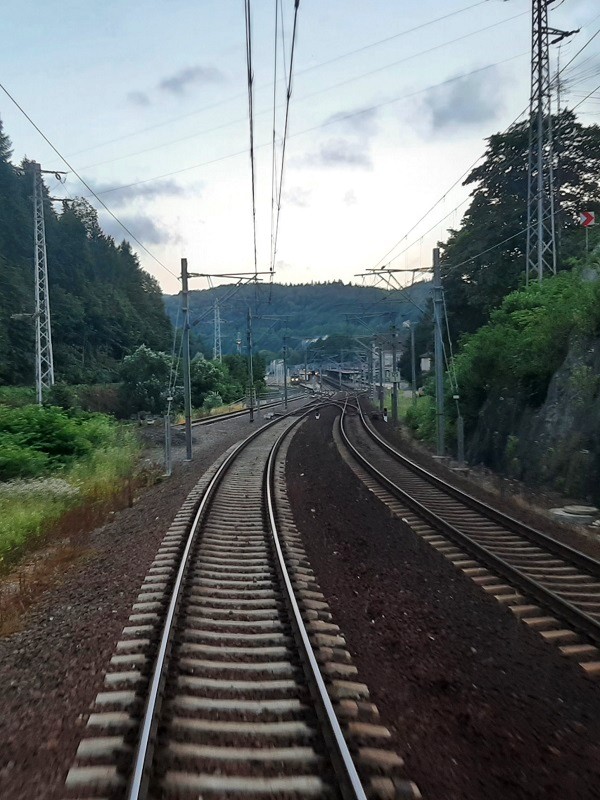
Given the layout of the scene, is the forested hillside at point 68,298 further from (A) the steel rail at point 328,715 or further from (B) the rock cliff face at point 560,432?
(A) the steel rail at point 328,715

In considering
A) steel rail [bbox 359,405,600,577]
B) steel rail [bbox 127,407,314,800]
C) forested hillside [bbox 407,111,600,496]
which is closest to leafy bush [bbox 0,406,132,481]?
steel rail [bbox 127,407,314,800]

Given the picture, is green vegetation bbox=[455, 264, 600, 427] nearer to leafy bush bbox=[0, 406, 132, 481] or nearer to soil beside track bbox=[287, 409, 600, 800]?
soil beside track bbox=[287, 409, 600, 800]

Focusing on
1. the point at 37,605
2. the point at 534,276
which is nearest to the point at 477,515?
the point at 37,605

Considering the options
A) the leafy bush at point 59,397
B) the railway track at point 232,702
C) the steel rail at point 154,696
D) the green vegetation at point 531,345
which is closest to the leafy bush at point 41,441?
the leafy bush at point 59,397

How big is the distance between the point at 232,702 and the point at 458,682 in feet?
6.57

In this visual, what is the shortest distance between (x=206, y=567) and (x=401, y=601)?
8.93ft

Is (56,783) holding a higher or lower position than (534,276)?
lower

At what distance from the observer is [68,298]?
59.5m

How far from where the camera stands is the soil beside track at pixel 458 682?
164 inches

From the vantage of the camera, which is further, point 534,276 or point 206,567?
point 534,276

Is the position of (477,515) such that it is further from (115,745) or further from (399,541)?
(115,745)

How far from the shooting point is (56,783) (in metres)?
3.85

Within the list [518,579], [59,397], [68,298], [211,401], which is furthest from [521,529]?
[68,298]

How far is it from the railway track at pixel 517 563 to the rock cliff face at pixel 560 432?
9.74ft
